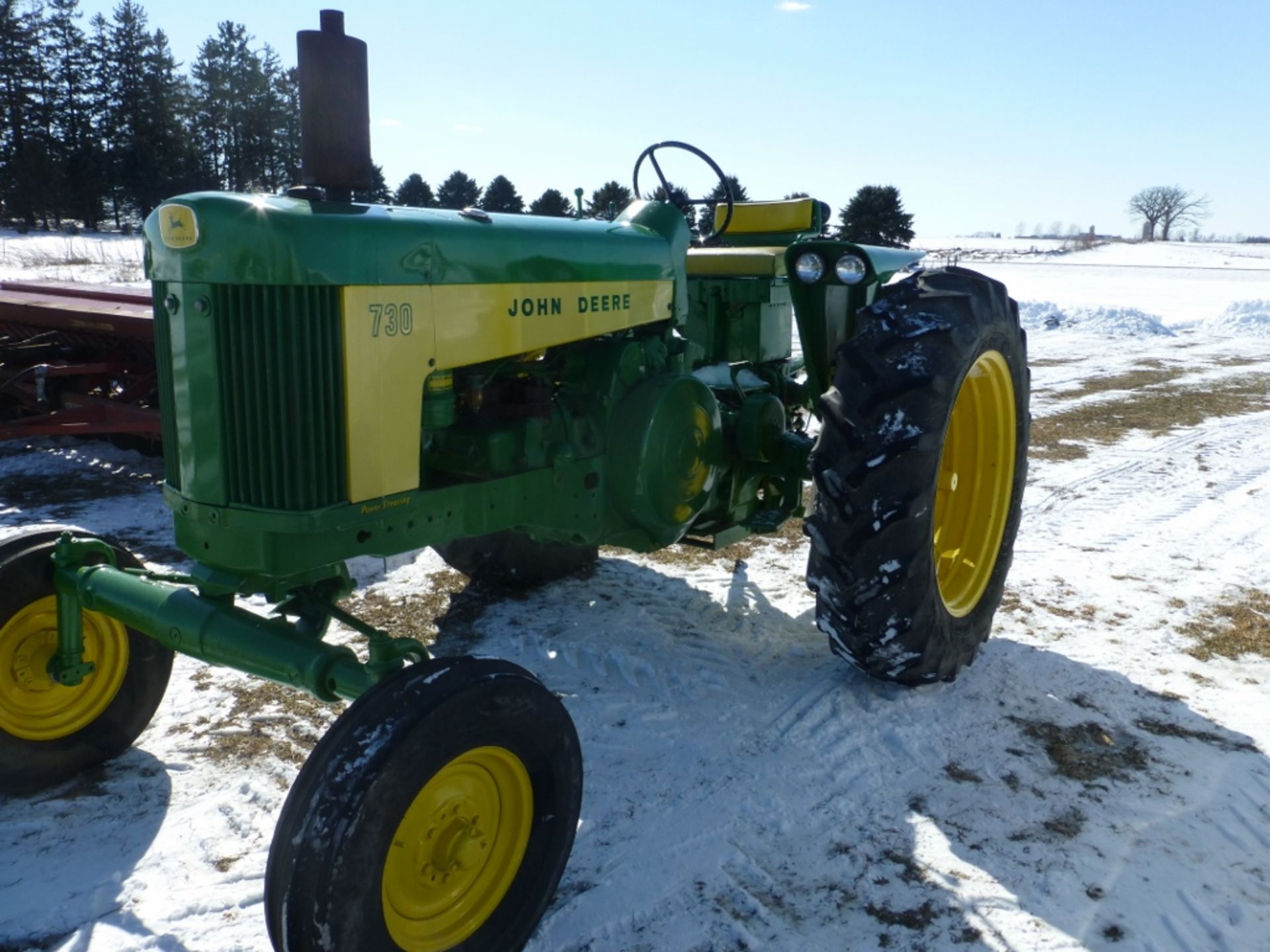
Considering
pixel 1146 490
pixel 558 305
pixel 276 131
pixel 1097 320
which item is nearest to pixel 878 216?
pixel 1097 320

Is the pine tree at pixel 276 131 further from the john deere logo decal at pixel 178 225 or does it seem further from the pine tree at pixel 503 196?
the john deere logo decal at pixel 178 225

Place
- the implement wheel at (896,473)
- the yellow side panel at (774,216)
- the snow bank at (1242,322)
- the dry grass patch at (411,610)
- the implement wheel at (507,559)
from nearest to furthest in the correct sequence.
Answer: the implement wheel at (896,473) → the dry grass patch at (411,610) → the implement wheel at (507,559) → the yellow side panel at (774,216) → the snow bank at (1242,322)

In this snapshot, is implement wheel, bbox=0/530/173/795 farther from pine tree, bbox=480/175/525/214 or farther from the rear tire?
pine tree, bbox=480/175/525/214

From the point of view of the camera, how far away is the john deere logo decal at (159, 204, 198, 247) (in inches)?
88.1

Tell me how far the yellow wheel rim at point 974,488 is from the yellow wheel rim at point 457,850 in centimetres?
214

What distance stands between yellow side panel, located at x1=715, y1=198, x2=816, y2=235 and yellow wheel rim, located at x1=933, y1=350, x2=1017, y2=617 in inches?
61.4

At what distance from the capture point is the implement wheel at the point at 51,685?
9.29 feet

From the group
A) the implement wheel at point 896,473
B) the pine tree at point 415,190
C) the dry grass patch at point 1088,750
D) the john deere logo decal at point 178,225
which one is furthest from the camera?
the pine tree at point 415,190

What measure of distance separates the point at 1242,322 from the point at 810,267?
53.0 feet

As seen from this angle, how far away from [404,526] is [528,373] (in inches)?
27.5

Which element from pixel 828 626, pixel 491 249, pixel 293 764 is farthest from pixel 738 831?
pixel 491 249

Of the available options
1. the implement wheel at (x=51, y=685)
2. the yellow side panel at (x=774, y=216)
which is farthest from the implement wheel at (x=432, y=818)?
the yellow side panel at (x=774, y=216)

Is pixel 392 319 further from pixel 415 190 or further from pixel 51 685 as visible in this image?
pixel 415 190

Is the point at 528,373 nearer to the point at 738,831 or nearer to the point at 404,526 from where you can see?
the point at 404,526
